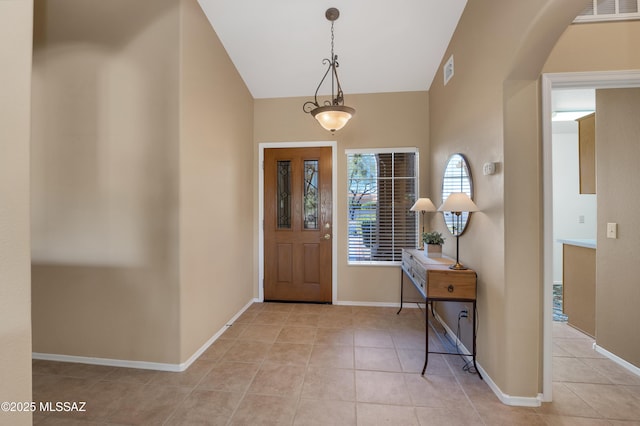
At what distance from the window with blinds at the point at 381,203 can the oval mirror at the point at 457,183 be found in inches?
32.1

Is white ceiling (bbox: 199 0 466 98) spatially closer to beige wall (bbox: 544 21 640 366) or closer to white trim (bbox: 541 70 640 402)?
beige wall (bbox: 544 21 640 366)

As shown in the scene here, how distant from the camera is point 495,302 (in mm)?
1994

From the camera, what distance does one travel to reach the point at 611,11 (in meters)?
1.82

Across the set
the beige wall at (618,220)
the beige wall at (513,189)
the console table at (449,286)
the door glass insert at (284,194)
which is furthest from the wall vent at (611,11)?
the door glass insert at (284,194)

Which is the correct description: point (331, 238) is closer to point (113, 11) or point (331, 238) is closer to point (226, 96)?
point (226, 96)

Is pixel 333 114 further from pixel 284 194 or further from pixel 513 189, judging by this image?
pixel 284 194

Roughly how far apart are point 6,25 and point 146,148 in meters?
1.60

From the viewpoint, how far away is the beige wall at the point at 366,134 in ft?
12.3

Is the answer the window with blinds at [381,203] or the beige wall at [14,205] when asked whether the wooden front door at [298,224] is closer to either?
the window with blinds at [381,203]

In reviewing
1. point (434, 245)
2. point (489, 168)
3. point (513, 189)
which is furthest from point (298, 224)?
point (513, 189)

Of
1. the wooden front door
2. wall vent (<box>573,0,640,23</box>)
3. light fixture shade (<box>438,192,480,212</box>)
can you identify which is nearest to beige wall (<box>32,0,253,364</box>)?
the wooden front door

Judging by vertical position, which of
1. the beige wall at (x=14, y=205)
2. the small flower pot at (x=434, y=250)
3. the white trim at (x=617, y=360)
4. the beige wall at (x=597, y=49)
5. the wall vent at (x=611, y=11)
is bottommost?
the white trim at (x=617, y=360)

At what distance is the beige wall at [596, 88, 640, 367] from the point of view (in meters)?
2.23

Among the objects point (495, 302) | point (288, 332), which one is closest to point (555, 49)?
point (495, 302)
